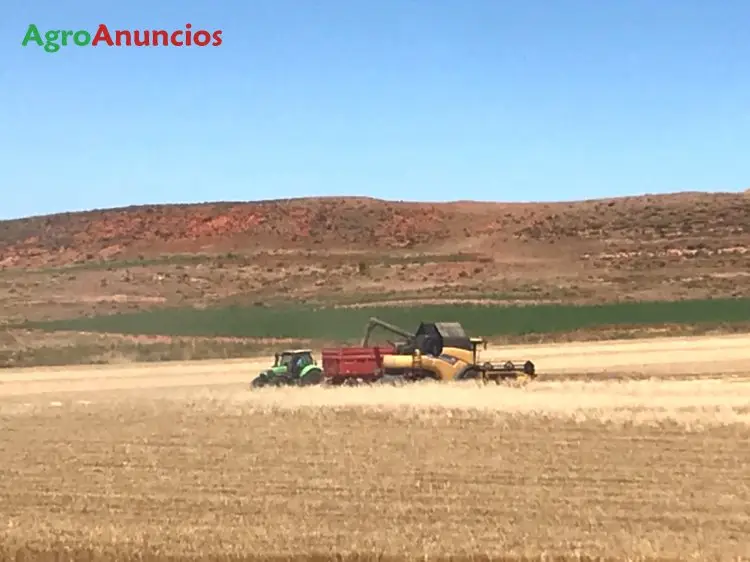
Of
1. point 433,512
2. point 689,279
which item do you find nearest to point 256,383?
point 433,512

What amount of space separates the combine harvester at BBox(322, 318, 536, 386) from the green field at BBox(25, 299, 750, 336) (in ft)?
55.6

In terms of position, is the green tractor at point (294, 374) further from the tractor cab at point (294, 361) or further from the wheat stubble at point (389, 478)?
the wheat stubble at point (389, 478)

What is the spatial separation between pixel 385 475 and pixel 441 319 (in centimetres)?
3175

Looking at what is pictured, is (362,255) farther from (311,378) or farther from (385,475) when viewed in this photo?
(385,475)

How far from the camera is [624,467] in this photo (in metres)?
14.8

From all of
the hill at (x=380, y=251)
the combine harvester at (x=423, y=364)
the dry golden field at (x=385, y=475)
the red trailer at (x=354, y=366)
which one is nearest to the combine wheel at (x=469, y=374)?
the combine harvester at (x=423, y=364)

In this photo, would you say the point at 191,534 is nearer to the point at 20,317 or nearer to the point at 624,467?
the point at 624,467

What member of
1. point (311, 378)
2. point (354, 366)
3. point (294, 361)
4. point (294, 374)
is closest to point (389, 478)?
point (354, 366)

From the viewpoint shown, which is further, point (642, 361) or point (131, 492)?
point (642, 361)

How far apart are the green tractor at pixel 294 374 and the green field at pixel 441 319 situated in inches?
639

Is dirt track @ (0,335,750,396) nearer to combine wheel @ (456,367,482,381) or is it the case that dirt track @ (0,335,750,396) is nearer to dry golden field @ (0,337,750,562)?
combine wheel @ (456,367,482,381)

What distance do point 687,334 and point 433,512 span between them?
34206 mm

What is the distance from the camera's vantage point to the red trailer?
1056 inches

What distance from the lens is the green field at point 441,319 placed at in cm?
4556
